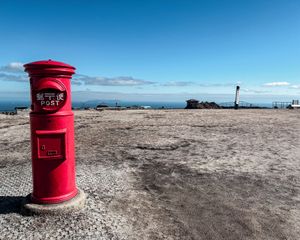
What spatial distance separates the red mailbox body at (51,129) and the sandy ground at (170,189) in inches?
17.4

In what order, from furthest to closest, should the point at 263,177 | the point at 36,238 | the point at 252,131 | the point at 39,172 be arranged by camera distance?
the point at 252,131
the point at 263,177
the point at 39,172
the point at 36,238

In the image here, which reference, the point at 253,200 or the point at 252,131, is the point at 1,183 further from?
the point at 252,131

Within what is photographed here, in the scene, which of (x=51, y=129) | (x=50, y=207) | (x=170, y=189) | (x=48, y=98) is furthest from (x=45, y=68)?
(x=170, y=189)

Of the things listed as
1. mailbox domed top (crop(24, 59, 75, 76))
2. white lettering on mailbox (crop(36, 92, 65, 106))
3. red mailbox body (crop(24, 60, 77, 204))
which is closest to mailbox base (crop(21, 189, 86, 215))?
red mailbox body (crop(24, 60, 77, 204))

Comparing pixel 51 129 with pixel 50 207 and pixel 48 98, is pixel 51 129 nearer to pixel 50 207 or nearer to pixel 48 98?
pixel 48 98

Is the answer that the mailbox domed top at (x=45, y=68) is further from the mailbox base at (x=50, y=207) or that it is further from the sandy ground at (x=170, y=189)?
the sandy ground at (x=170, y=189)

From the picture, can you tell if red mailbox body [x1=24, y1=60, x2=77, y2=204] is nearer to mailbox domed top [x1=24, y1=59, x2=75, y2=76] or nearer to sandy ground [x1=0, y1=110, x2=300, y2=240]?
mailbox domed top [x1=24, y1=59, x2=75, y2=76]

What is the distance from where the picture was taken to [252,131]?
11492 mm

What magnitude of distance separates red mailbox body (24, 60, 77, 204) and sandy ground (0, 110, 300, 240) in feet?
1.45

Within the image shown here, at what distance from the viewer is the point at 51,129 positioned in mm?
4191

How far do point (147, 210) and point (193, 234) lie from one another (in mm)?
860

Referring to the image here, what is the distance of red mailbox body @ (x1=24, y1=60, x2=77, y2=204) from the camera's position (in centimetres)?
413

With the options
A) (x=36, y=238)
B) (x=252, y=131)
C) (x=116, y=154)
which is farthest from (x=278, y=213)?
(x=252, y=131)

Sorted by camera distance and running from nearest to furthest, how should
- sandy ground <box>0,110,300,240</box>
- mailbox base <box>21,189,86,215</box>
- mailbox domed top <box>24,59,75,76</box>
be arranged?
sandy ground <box>0,110,300,240</box>
mailbox domed top <box>24,59,75,76</box>
mailbox base <box>21,189,86,215</box>
